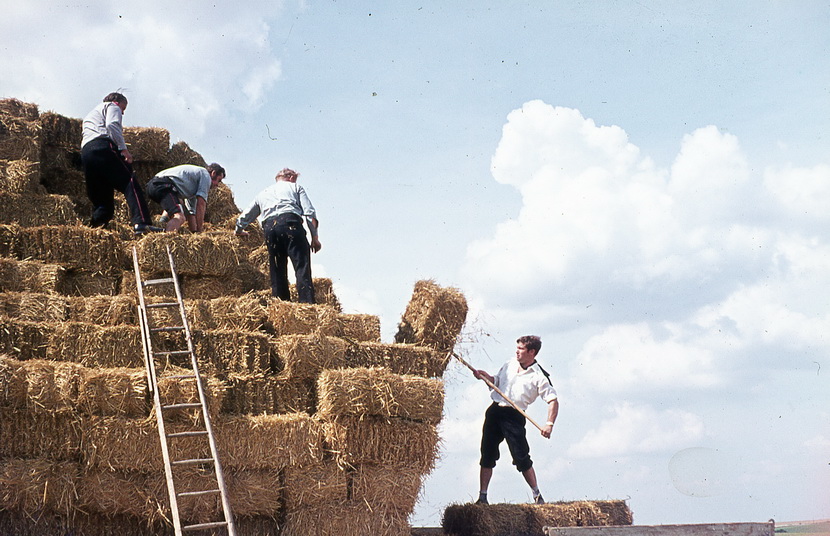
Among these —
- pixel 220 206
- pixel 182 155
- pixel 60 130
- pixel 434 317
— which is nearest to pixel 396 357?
pixel 434 317

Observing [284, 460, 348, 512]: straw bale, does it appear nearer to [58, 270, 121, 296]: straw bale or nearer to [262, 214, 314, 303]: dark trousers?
[262, 214, 314, 303]: dark trousers

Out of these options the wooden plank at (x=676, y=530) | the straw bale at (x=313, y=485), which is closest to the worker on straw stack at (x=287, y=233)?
the straw bale at (x=313, y=485)

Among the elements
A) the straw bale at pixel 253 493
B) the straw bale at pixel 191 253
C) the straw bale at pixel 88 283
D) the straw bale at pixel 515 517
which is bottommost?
the straw bale at pixel 515 517

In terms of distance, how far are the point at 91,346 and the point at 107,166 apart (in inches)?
136

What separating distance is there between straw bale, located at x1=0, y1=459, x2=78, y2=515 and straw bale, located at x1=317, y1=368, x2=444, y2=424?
2.27 m

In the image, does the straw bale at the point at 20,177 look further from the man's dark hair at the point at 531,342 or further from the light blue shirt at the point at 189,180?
the man's dark hair at the point at 531,342

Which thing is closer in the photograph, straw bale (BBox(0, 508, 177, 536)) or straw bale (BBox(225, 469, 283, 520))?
straw bale (BBox(0, 508, 177, 536))

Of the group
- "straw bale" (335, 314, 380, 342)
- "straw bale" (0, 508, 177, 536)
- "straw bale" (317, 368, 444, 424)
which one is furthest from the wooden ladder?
"straw bale" (335, 314, 380, 342)

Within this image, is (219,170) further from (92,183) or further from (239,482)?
(239,482)

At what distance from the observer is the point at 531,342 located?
391 inches

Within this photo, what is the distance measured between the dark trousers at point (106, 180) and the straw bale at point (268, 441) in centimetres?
375

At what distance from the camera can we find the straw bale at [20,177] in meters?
10.7

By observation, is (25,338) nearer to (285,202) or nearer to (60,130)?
(285,202)

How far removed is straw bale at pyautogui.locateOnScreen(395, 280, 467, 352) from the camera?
10.1m
